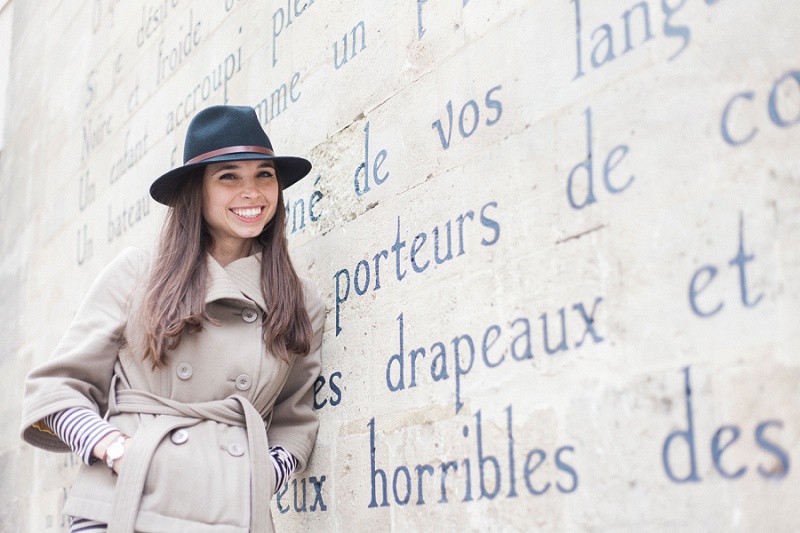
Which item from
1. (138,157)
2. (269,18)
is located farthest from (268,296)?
(138,157)

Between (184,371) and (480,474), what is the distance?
98cm

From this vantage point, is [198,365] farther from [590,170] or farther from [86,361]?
[590,170]

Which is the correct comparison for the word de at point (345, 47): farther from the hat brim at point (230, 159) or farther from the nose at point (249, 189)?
the nose at point (249, 189)

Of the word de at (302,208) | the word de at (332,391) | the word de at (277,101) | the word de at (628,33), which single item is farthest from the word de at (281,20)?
the word de at (628,33)

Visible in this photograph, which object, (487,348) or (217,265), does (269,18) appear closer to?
(217,265)

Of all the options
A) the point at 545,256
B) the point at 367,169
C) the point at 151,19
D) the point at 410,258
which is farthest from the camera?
the point at 151,19

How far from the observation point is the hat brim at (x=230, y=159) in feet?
9.86

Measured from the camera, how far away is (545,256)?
241 centimetres

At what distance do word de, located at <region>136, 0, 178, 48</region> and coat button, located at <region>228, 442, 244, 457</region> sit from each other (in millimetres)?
3363

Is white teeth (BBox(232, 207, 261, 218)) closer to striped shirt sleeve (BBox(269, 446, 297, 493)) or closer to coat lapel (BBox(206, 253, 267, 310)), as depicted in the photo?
coat lapel (BBox(206, 253, 267, 310))

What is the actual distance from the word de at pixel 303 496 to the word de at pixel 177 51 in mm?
2602

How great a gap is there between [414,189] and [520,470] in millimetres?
1052

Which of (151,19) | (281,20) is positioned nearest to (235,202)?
(281,20)

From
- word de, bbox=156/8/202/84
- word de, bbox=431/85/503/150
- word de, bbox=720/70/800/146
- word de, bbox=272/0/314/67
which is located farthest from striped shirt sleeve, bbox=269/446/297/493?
word de, bbox=156/8/202/84
